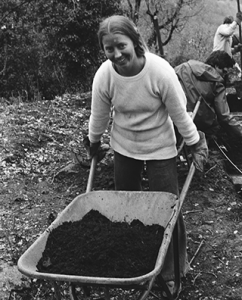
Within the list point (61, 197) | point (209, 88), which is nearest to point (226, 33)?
point (209, 88)

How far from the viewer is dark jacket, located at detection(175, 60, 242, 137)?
4.74m

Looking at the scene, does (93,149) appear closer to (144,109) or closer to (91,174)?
(91,174)

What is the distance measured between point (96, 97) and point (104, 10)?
32.0ft

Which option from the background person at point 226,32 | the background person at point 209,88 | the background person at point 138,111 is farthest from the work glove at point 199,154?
the background person at point 226,32

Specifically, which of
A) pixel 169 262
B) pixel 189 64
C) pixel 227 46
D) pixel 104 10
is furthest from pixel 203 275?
pixel 104 10

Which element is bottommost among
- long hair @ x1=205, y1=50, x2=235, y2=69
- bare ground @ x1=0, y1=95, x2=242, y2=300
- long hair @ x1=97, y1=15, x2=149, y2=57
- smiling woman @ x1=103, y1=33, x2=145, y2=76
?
bare ground @ x1=0, y1=95, x2=242, y2=300

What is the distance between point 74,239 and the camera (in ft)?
8.06

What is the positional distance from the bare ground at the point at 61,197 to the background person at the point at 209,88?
1.65 ft

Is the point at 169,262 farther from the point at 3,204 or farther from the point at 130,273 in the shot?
the point at 3,204

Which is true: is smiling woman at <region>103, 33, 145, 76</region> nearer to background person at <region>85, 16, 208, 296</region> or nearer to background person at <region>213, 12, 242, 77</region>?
background person at <region>85, 16, 208, 296</region>

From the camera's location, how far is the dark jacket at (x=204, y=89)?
15.6ft

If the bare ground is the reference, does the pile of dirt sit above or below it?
above

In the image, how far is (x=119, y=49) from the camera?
241 cm

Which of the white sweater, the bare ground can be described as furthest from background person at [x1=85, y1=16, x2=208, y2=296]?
the bare ground
